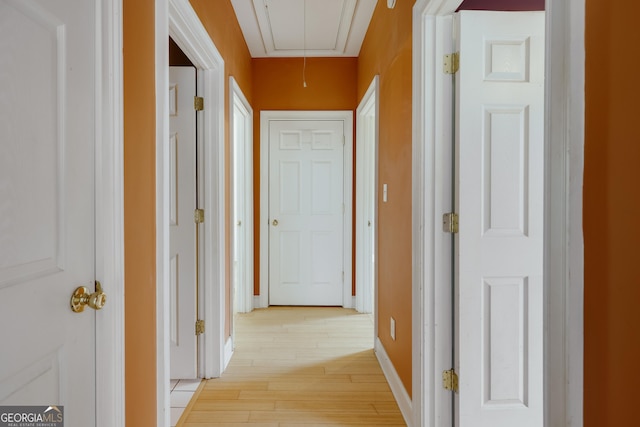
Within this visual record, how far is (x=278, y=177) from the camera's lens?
417 centimetres

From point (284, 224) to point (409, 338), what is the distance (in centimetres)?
236

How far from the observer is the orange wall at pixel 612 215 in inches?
26.3

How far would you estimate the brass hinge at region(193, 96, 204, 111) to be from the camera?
8.05ft

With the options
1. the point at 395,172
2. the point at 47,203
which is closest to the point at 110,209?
the point at 47,203

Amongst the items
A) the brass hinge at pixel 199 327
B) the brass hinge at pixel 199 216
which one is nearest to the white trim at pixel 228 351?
the brass hinge at pixel 199 327

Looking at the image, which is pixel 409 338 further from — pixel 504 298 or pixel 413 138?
pixel 413 138

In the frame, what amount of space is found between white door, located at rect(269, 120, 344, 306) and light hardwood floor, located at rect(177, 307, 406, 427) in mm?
588

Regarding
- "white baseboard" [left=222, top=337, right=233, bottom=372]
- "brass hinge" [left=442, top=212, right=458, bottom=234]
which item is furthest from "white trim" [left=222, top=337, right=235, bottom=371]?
"brass hinge" [left=442, top=212, right=458, bottom=234]

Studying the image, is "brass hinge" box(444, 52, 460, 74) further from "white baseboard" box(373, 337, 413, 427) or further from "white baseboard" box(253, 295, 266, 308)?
"white baseboard" box(253, 295, 266, 308)

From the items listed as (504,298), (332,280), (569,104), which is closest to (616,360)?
(569,104)

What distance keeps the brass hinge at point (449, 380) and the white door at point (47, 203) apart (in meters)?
1.37

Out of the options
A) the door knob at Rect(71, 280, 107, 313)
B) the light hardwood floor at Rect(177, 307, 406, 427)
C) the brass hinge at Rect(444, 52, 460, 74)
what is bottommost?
the light hardwood floor at Rect(177, 307, 406, 427)

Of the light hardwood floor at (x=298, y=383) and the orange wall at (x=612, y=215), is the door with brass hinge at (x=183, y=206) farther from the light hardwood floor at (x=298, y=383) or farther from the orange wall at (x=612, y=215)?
the orange wall at (x=612, y=215)

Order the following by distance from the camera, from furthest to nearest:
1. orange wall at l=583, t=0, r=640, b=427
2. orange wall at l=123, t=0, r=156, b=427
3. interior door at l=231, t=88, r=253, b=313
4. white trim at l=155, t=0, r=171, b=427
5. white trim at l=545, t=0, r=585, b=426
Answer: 1. interior door at l=231, t=88, r=253, b=313
2. white trim at l=155, t=0, r=171, b=427
3. orange wall at l=123, t=0, r=156, b=427
4. white trim at l=545, t=0, r=585, b=426
5. orange wall at l=583, t=0, r=640, b=427
